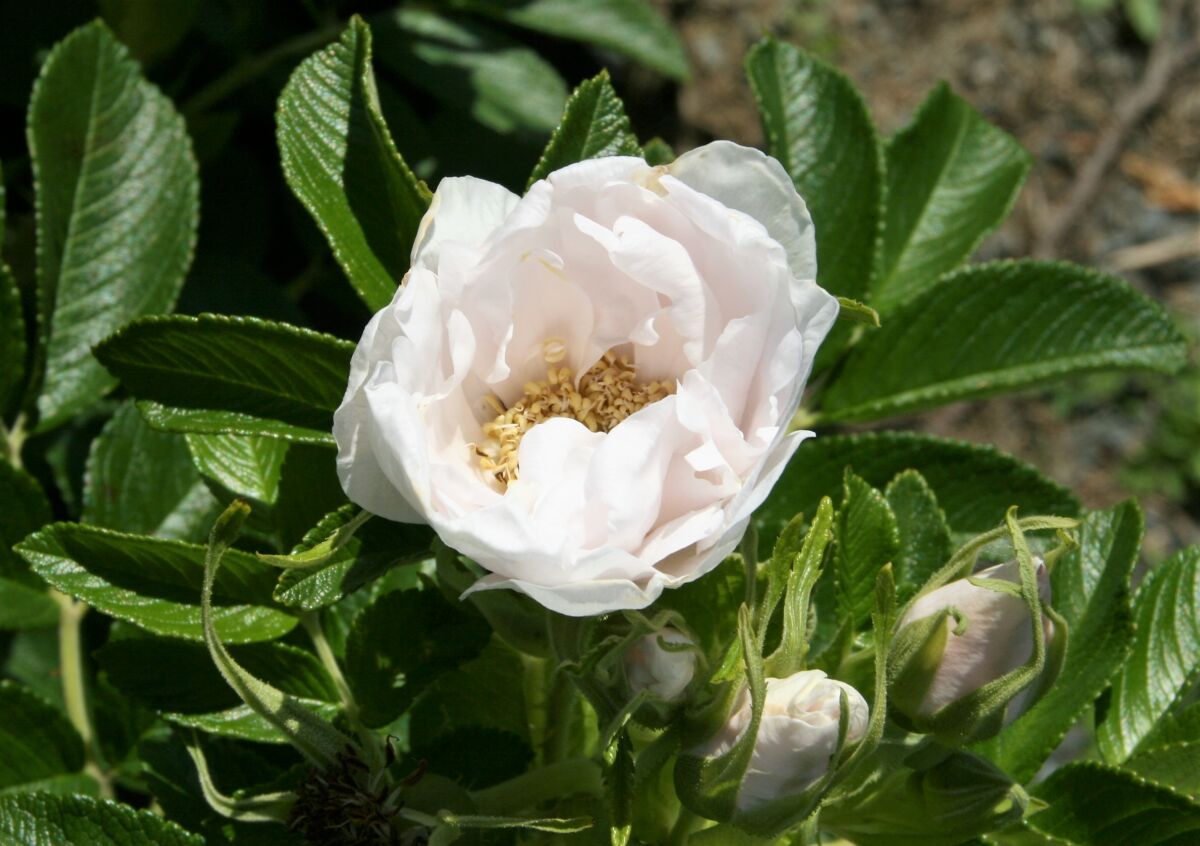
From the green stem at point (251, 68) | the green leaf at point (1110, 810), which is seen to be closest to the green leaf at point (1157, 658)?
the green leaf at point (1110, 810)

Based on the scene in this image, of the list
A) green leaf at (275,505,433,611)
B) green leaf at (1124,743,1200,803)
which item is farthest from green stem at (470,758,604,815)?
green leaf at (1124,743,1200,803)

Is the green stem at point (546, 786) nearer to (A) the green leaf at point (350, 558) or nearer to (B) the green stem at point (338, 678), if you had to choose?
(B) the green stem at point (338, 678)

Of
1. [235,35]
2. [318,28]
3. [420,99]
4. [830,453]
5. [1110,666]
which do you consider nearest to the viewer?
[1110,666]

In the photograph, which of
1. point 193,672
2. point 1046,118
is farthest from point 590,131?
point 1046,118

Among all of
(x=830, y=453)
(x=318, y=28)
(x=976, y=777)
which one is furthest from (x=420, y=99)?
(x=976, y=777)

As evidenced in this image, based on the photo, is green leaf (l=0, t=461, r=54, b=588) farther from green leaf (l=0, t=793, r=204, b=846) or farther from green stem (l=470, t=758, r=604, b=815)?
green stem (l=470, t=758, r=604, b=815)

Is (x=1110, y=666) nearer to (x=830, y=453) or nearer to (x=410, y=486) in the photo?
(x=830, y=453)
